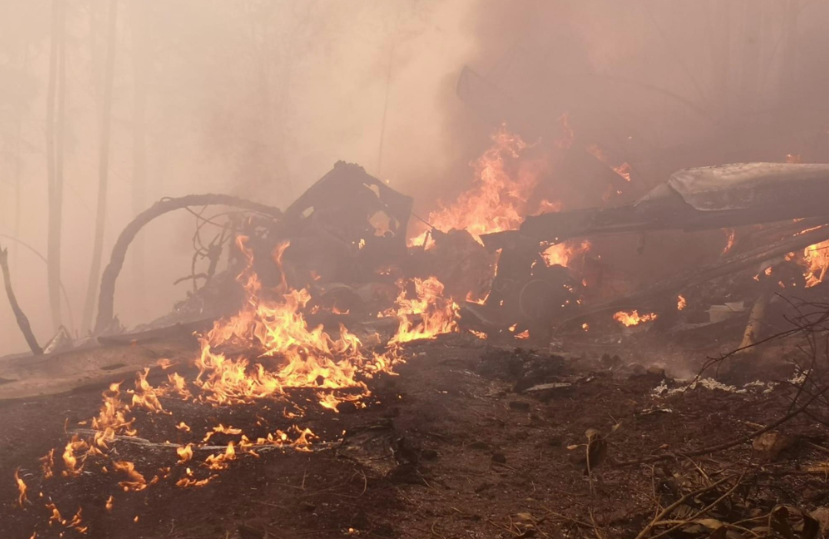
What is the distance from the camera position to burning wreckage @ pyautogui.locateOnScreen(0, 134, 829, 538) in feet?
15.7

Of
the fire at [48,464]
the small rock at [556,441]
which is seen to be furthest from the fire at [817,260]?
the fire at [48,464]

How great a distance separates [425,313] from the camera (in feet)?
36.2

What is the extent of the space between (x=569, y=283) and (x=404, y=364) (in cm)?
372

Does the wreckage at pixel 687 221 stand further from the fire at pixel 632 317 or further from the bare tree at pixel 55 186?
the bare tree at pixel 55 186

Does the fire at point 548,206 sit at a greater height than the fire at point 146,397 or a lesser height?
greater

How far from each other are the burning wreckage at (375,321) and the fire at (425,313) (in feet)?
0.14

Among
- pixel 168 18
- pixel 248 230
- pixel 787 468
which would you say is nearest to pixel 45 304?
pixel 168 18

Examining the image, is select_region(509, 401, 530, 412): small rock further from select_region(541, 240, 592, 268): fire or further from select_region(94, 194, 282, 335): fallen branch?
select_region(94, 194, 282, 335): fallen branch

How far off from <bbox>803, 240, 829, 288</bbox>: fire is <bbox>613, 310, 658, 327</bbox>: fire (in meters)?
2.59

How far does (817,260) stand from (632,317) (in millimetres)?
3313

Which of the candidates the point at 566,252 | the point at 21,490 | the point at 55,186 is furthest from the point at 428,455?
the point at 55,186

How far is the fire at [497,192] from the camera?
589 inches

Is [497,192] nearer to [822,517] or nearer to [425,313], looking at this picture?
[425,313]

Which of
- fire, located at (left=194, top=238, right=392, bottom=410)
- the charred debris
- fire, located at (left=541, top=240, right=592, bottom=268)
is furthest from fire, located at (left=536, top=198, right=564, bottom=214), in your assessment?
fire, located at (left=194, top=238, right=392, bottom=410)
